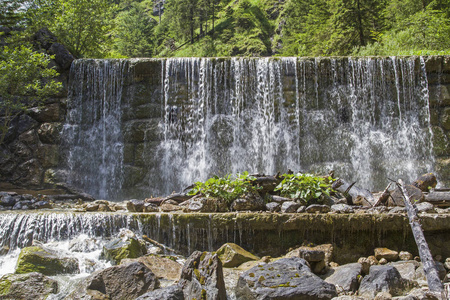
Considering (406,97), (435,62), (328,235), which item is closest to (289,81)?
(406,97)

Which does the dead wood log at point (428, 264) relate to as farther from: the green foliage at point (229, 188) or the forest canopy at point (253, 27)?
the forest canopy at point (253, 27)

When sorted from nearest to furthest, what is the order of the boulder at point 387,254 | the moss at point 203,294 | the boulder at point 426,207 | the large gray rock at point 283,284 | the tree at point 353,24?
1. the moss at point 203,294
2. the large gray rock at point 283,284
3. the boulder at point 387,254
4. the boulder at point 426,207
5. the tree at point 353,24

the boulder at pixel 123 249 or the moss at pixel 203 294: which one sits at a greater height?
the boulder at pixel 123 249

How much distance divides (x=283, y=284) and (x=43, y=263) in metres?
3.90

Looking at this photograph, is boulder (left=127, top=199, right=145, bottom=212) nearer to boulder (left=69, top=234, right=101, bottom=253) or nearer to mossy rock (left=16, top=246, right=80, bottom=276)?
boulder (left=69, top=234, right=101, bottom=253)


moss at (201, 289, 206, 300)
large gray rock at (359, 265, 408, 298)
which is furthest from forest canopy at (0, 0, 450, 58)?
moss at (201, 289, 206, 300)

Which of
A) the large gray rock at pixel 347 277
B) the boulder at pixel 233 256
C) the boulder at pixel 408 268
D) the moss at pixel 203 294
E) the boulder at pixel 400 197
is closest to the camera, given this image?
the moss at pixel 203 294

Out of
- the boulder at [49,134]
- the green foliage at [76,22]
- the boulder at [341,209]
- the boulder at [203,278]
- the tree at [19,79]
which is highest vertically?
the green foliage at [76,22]

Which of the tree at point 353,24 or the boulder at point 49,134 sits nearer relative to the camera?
the boulder at point 49,134

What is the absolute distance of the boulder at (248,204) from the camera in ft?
26.6

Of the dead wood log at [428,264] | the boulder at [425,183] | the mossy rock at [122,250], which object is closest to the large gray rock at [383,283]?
the dead wood log at [428,264]

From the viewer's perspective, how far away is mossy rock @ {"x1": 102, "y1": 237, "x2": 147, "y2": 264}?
6.72m

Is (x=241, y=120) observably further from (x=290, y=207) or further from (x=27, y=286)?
(x=27, y=286)

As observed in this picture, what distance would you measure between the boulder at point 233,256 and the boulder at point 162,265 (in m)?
0.78
